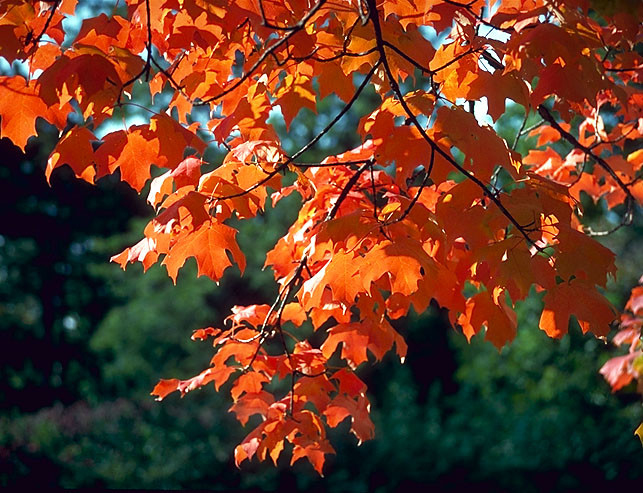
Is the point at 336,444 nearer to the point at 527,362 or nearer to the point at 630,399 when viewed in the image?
the point at 527,362

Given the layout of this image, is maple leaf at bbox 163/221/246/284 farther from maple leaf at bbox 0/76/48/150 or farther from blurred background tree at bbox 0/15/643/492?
blurred background tree at bbox 0/15/643/492

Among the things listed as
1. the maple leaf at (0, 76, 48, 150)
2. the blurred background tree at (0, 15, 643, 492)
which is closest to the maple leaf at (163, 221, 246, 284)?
the maple leaf at (0, 76, 48, 150)

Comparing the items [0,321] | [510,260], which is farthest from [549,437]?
[0,321]

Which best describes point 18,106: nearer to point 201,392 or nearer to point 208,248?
point 208,248

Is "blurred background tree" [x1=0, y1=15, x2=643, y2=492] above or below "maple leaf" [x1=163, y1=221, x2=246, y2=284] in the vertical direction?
above

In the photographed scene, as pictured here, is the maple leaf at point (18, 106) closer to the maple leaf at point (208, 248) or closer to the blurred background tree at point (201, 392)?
the maple leaf at point (208, 248)

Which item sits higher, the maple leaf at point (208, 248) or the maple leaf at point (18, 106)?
the maple leaf at point (18, 106)

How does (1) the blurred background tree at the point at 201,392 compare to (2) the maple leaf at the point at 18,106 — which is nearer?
(2) the maple leaf at the point at 18,106

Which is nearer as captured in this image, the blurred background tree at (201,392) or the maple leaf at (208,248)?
the maple leaf at (208,248)

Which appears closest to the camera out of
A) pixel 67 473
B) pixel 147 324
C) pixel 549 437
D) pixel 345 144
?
pixel 67 473

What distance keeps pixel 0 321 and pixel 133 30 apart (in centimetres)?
656

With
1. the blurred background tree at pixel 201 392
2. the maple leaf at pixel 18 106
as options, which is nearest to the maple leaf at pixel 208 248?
the maple leaf at pixel 18 106

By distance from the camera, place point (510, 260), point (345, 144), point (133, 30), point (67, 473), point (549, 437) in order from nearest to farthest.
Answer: point (510, 260) < point (133, 30) < point (67, 473) < point (549, 437) < point (345, 144)

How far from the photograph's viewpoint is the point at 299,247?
2.43m
